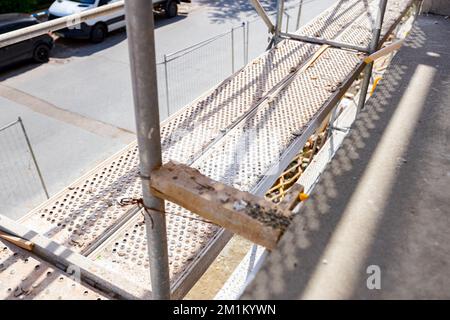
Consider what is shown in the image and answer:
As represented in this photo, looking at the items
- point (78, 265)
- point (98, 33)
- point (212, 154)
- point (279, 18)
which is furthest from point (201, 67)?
point (78, 265)

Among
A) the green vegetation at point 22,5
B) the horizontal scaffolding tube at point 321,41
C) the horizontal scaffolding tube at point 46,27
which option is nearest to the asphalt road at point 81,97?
the green vegetation at point 22,5

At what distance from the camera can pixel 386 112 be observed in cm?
306

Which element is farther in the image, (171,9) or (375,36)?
(171,9)

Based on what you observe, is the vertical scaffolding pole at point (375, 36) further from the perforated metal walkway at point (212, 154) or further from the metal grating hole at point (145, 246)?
the metal grating hole at point (145, 246)

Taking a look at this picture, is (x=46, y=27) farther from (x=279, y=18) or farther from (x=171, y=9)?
(x=171, y=9)

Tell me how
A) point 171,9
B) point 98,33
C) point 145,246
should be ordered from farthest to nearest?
point 171,9
point 98,33
point 145,246

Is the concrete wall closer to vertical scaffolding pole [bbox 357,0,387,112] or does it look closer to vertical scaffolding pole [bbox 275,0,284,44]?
vertical scaffolding pole [bbox 357,0,387,112]

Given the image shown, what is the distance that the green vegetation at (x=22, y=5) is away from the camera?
1408cm

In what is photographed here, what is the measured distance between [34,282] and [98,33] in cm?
1158

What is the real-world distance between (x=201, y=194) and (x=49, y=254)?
1.40 metres

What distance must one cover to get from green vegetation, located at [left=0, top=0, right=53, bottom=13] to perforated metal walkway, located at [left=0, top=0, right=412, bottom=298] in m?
12.0

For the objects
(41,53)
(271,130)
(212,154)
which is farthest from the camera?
(41,53)

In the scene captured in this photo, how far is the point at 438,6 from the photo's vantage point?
531 cm

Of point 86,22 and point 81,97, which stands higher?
point 86,22
